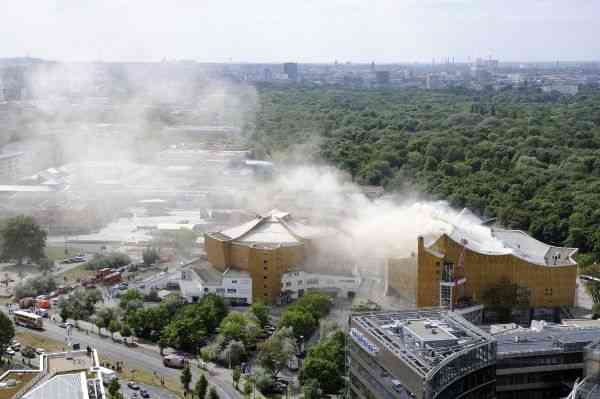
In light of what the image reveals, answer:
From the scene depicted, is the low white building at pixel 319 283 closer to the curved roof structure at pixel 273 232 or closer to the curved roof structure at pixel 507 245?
the curved roof structure at pixel 273 232

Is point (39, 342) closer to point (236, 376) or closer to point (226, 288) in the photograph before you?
point (226, 288)

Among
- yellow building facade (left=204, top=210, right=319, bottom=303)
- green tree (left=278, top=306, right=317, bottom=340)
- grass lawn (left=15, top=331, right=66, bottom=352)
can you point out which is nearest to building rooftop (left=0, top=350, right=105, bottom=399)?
grass lawn (left=15, top=331, right=66, bottom=352)

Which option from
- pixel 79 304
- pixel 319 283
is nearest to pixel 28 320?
pixel 79 304

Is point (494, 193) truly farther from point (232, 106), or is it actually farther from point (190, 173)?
point (232, 106)

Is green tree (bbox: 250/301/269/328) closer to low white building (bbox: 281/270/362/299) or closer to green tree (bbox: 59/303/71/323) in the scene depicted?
low white building (bbox: 281/270/362/299)

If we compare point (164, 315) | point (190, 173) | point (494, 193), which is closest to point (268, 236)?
point (164, 315)

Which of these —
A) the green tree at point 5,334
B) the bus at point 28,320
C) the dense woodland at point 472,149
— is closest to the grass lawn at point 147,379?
the green tree at point 5,334
